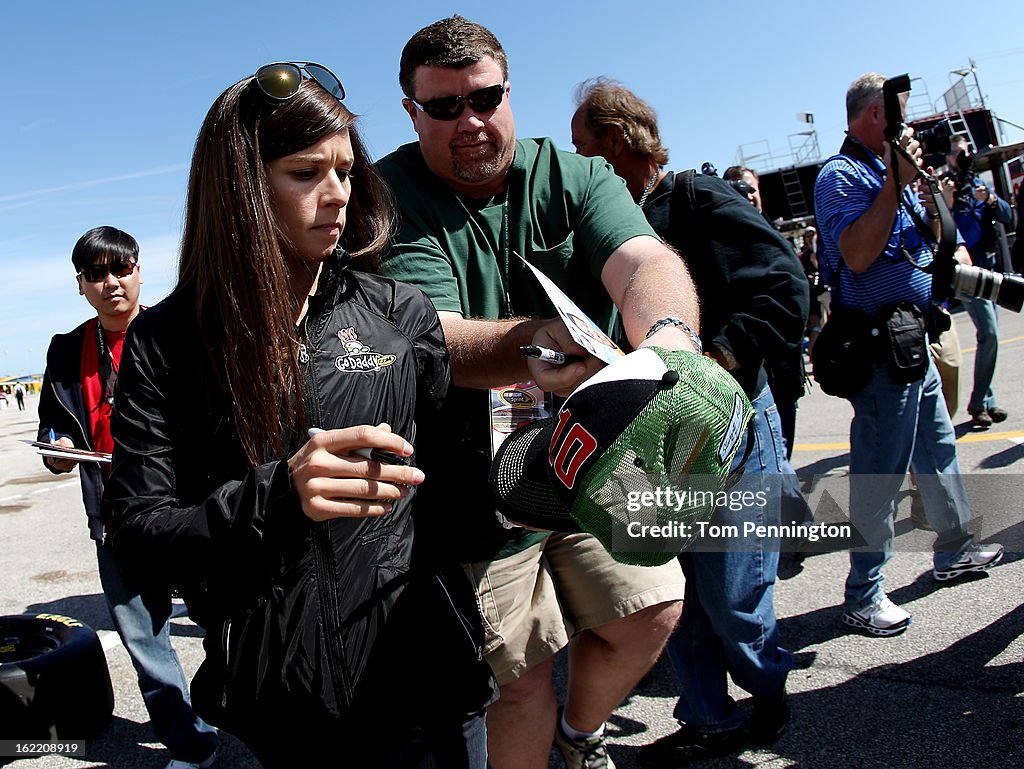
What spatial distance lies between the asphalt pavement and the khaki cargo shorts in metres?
0.75

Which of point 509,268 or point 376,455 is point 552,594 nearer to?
point 509,268

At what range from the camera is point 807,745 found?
2.81m

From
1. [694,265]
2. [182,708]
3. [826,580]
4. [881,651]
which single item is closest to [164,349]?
[694,265]

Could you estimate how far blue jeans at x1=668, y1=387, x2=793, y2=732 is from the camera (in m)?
2.72

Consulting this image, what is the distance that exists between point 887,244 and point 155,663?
3.53 m

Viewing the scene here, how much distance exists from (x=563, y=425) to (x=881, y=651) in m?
2.71

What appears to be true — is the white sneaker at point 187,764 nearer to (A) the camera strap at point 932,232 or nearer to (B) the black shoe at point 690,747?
(B) the black shoe at point 690,747

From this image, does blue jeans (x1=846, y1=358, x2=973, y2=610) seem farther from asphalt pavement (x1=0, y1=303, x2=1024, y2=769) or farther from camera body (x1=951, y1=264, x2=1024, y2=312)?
camera body (x1=951, y1=264, x2=1024, y2=312)

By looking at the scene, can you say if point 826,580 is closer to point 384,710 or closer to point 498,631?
point 498,631

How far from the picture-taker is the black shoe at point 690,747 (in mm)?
2797

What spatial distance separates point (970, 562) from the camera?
13.0ft

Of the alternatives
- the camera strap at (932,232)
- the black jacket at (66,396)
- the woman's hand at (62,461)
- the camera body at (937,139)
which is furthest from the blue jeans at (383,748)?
the camera body at (937,139)

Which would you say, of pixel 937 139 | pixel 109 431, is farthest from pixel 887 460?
pixel 109 431

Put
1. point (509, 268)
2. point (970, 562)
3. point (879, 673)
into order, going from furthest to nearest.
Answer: point (970, 562) < point (879, 673) < point (509, 268)
